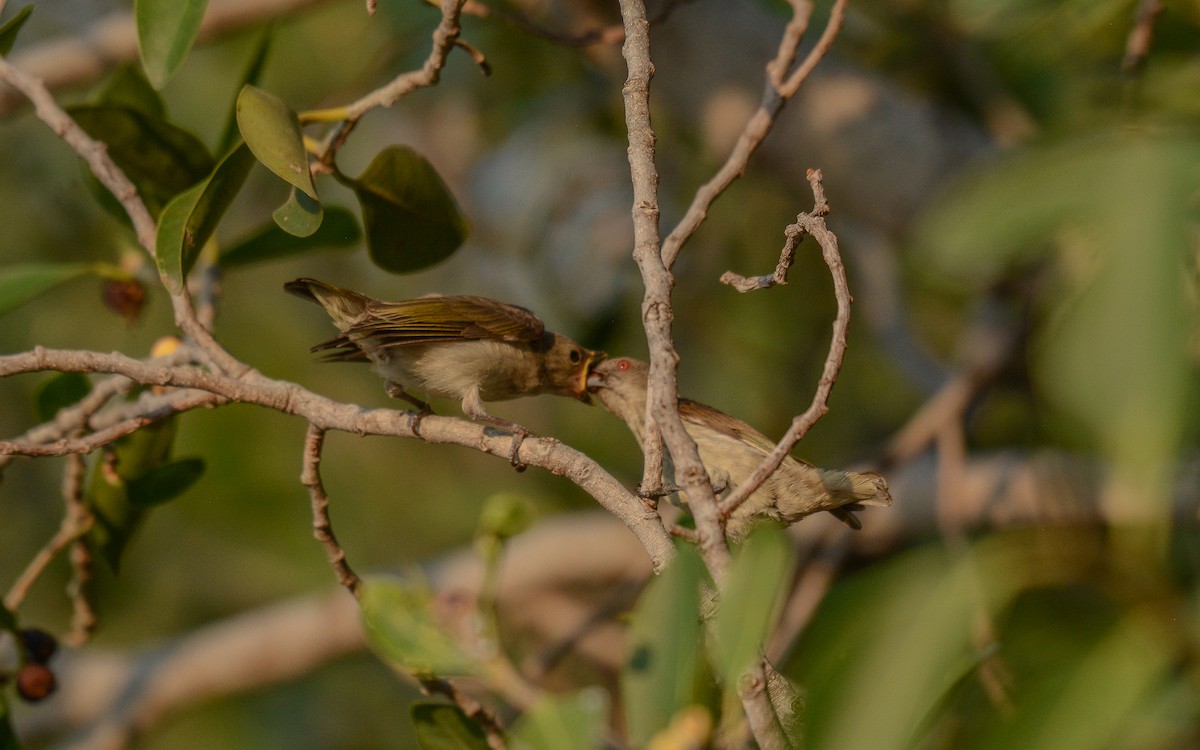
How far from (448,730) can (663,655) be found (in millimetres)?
1044

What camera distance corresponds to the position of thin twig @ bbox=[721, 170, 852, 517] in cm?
166

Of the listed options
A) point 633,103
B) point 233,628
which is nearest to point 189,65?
point 233,628

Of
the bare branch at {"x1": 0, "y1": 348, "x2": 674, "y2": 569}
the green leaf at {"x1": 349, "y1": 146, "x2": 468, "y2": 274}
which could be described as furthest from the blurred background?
the bare branch at {"x1": 0, "y1": 348, "x2": 674, "y2": 569}

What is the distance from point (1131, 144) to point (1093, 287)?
1.19 feet

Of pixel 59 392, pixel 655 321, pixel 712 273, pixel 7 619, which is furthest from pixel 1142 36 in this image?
pixel 712 273

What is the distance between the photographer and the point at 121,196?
2.57 m

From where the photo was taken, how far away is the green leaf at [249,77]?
2.87 metres

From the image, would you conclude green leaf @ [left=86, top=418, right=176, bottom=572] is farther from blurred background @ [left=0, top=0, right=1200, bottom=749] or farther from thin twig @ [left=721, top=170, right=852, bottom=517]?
thin twig @ [left=721, top=170, right=852, bottom=517]

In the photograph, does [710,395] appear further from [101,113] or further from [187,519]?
[101,113]

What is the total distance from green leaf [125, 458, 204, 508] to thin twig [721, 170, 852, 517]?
5.29 ft

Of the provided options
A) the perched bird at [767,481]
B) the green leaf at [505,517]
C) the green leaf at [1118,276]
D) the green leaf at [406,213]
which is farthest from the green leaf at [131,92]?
the green leaf at [1118,276]

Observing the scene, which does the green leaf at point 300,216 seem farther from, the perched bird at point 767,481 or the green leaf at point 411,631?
the perched bird at point 767,481

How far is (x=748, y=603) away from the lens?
4.28ft

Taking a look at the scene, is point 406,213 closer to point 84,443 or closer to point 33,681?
point 84,443
